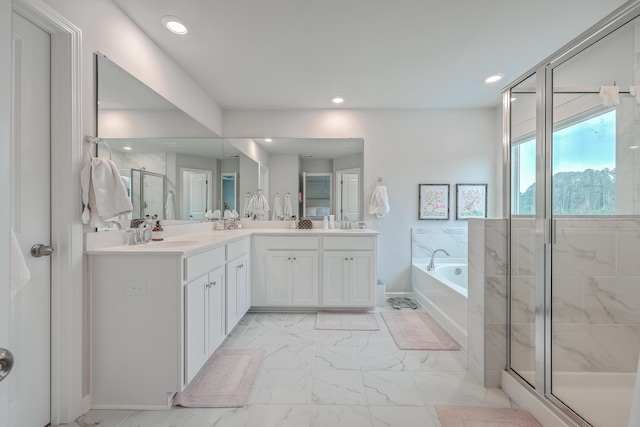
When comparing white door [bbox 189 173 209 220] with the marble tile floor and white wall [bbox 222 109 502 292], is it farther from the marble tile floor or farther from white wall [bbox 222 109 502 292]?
the marble tile floor

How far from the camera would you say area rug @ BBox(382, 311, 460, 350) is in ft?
7.68

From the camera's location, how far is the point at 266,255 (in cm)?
305

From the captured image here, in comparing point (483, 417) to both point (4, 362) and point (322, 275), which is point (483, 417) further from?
point (4, 362)

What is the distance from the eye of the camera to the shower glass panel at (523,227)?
5.47ft

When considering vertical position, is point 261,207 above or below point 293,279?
above

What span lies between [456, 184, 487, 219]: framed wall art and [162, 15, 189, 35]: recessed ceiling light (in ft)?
10.7

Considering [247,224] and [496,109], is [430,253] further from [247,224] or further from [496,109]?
[247,224]

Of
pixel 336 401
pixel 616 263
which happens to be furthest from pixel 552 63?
pixel 336 401

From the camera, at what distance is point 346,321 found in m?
2.84

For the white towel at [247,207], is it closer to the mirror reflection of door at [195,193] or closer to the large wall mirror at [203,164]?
the large wall mirror at [203,164]

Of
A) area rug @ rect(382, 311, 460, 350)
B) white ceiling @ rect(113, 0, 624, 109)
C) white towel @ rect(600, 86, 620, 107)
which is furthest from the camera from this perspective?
area rug @ rect(382, 311, 460, 350)

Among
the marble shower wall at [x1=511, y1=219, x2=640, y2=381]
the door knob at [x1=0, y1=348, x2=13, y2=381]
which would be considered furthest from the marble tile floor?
the door knob at [x1=0, y1=348, x2=13, y2=381]

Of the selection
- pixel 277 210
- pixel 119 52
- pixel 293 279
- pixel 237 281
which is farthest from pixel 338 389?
pixel 119 52

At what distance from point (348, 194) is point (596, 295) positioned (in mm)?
2389
